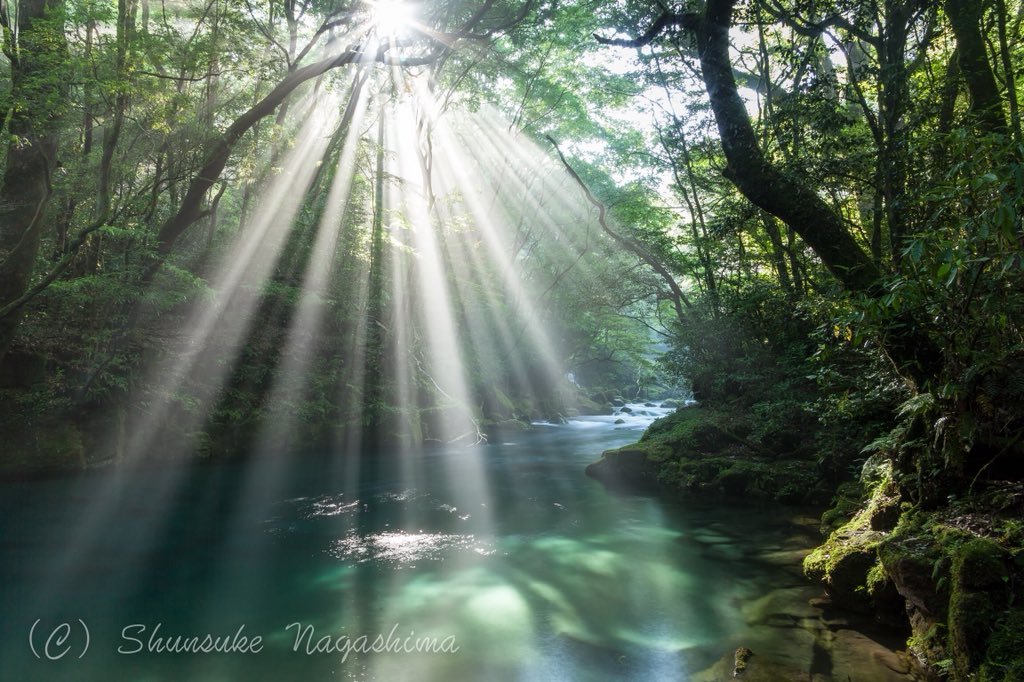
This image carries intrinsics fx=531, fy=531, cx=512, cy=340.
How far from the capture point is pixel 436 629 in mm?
4668

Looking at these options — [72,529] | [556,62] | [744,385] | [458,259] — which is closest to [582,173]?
[556,62]

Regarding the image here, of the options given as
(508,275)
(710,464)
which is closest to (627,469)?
(710,464)

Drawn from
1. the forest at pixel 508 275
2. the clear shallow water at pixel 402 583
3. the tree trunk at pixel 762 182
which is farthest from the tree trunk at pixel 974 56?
the clear shallow water at pixel 402 583

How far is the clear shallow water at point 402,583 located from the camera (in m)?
4.11

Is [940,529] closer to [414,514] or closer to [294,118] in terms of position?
[414,514]

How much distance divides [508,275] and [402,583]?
19.0 metres

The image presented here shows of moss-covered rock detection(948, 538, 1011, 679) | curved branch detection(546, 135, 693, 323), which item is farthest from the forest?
curved branch detection(546, 135, 693, 323)

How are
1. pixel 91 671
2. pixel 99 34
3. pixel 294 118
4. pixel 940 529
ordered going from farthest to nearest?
pixel 294 118
pixel 99 34
pixel 91 671
pixel 940 529

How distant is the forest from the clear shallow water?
9 cm

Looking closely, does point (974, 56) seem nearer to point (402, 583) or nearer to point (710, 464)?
point (710, 464)

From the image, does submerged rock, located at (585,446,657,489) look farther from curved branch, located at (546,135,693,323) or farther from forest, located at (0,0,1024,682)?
curved branch, located at (546,135,693,323)

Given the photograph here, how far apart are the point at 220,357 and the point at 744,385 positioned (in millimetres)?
12839

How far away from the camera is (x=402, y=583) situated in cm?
573

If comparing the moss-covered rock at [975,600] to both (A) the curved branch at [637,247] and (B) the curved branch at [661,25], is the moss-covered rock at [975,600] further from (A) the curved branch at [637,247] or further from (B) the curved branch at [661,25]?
(A) the curved branch at [637,247]
